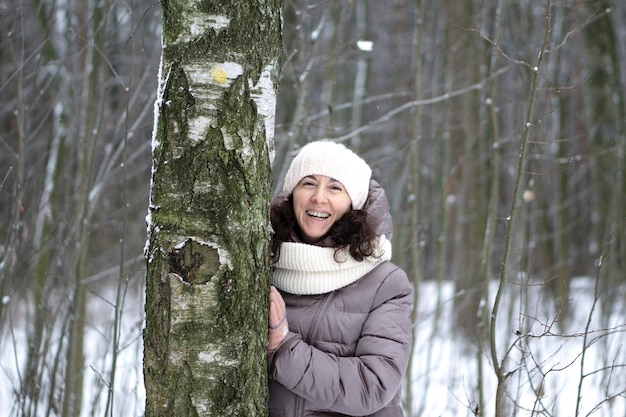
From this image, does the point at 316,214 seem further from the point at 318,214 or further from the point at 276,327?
the point at 276,327

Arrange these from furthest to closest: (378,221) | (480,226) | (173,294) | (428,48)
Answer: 1. (428,48)
2. (480,226)
3. (378,221)
4. (173,294)

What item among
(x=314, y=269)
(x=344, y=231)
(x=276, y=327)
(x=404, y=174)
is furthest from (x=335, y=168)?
(x=404, y=174)

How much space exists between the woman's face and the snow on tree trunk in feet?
1.52

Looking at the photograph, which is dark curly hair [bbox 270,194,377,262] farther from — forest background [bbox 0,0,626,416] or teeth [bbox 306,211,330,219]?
forest background [bbox 0,0,626,416]

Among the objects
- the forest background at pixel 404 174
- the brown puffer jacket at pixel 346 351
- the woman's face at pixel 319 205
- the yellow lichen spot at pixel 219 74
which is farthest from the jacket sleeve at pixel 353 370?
the yellow lichen spot at pixel 219 74

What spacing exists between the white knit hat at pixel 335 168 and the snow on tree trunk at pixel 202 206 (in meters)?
0.49

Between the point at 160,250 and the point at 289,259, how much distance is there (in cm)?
53

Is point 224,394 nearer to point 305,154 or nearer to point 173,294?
point 173,294

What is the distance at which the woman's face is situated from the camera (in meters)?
2.34

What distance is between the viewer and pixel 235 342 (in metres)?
1.90

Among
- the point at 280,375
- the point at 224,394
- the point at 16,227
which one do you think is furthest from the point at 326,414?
the point at 16,227

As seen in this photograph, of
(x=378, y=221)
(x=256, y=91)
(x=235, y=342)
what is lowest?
(x=235, y=342)

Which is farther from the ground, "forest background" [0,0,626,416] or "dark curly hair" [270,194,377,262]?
"forest background" [0,0,626,416]

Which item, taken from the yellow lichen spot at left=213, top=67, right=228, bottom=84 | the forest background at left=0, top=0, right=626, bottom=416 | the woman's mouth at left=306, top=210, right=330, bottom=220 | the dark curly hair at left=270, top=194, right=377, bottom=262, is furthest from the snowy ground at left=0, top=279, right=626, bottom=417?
the yellow lichen spot at left=213, top=67, right=228, bottom=84
